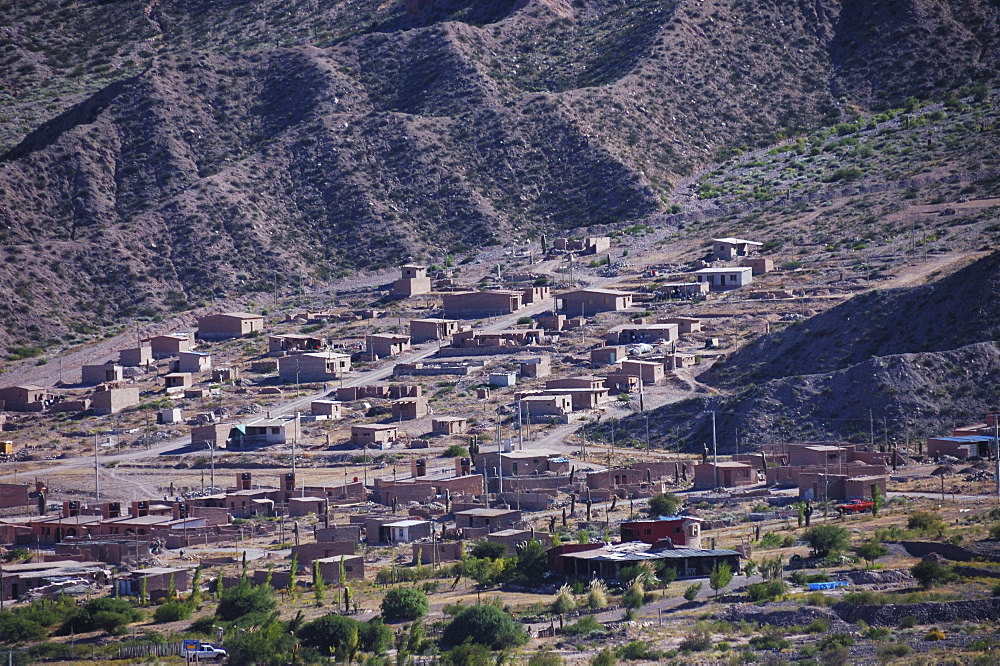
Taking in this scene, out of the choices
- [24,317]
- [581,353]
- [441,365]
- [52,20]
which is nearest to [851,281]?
[581,353]

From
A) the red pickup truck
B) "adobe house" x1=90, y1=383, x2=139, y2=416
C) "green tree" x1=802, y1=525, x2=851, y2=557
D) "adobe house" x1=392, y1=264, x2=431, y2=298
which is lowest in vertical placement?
"green tree" x1=802, y1=525, x2=851, y2=557

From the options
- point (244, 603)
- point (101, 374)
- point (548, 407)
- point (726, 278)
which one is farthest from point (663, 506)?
point (101, 374)

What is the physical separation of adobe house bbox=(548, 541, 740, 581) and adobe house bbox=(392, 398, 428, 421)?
28.0 metres

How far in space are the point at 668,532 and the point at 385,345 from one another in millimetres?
39431

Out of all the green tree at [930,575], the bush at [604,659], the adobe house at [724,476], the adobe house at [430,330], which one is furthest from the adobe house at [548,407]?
the bush at [604,659]

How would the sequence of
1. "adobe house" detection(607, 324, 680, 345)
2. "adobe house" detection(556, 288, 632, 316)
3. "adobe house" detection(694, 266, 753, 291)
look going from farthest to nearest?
"adobe house" detection(694, 266, 753, 291), "adobe house" detection(556, 288, 632, 316), "adobe house" detection(607, 324, 680, 345)

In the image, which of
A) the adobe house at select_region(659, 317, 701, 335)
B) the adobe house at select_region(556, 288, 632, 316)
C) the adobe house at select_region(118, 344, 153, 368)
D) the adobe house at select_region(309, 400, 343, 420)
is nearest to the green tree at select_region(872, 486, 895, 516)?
the adobe house at select_region(309, 400, 343, 420)

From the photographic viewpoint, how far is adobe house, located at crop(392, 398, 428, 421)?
2913 inches

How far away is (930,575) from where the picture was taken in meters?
41.5

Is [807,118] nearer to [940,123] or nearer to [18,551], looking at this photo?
[940,123]

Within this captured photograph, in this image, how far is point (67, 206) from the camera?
368 feet

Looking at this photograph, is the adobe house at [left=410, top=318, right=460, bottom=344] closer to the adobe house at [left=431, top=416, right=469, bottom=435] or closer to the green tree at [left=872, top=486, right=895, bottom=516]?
the adobe house at [left=431, top=416, right=469, bottom=435]

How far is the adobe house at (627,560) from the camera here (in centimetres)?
4491

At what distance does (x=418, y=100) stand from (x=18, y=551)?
2814 inches
